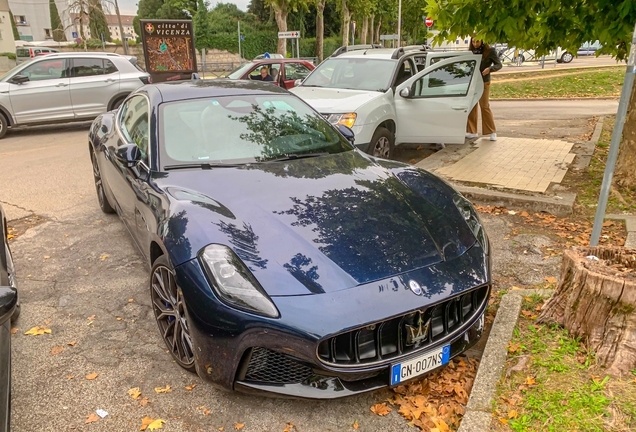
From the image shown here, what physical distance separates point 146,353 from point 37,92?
32.1ft

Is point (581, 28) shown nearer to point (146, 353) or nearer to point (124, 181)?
point (124, 181)

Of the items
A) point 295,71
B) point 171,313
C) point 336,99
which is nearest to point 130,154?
point 171,313

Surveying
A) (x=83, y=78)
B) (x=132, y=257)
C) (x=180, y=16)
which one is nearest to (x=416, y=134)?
(x=132, y=257)

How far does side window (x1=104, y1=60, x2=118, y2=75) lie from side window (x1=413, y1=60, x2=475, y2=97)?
7716 mm

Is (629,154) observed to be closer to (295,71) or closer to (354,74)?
(354,74)

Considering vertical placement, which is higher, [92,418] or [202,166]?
[202,166]

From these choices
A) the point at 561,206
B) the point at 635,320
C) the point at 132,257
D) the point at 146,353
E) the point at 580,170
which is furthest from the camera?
the point at 580,170

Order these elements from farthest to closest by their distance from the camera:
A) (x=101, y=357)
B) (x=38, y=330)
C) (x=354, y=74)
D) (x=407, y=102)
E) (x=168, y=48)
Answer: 1. (x=168, y=48)
2. (x=354, y=74)
3. (x=407, y=102)
4. (x=38, y=330)
5. (x=101, y=357)

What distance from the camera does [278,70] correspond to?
13.2 meters

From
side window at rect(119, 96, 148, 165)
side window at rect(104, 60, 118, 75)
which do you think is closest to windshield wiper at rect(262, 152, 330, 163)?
side window at rect(119, 96, 148, 165)

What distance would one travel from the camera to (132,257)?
15.4 feet

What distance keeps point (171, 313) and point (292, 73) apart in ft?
37.5

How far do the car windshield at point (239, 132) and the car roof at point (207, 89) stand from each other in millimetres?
81

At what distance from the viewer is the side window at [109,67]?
11553 mm
